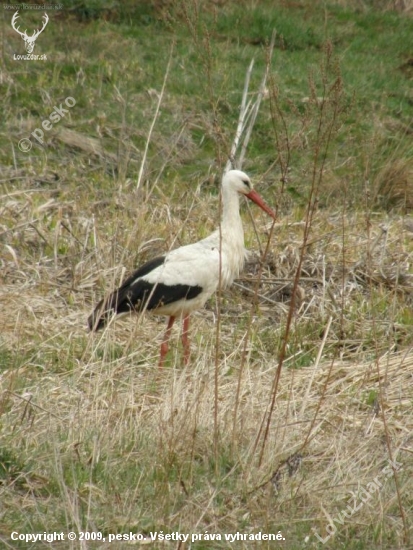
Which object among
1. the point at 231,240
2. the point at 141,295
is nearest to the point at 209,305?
the point at 231,240

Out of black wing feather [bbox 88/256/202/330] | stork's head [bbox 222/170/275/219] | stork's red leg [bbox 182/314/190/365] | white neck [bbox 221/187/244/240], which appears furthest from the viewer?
stork's head [bbox 222/170/275/219]

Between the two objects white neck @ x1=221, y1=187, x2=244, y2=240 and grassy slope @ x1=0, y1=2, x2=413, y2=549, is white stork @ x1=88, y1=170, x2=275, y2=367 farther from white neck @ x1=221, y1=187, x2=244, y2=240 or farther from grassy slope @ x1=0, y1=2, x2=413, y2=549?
grassy slope @ x1=0, y1=2, x2=413, y2=549

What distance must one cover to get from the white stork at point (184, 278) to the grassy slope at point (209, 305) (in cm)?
18

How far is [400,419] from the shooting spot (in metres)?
4.67

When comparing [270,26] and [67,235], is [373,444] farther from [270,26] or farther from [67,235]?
[270,26]

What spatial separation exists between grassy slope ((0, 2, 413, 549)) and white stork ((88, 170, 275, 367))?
18 cm

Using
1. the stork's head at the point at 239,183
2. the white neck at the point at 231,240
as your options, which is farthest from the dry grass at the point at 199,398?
the stork's head at the point at 239,183

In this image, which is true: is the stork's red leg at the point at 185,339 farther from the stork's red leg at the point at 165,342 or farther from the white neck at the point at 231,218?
the white neck at the point at 231,218

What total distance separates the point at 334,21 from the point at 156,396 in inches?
367

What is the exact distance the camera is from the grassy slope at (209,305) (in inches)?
142

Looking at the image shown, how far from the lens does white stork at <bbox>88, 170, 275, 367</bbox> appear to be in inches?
222

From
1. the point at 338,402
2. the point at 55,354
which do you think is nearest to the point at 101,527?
the point at 338,402

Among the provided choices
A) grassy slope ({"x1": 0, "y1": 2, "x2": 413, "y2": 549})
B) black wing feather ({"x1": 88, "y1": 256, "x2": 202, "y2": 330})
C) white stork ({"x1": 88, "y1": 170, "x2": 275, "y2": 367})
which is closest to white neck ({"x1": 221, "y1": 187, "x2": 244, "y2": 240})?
white stork ({"x1": 88, "y1": 170, "x2": 275, "y2": 367})

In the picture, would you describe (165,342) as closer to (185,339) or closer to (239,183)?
(185,339)
